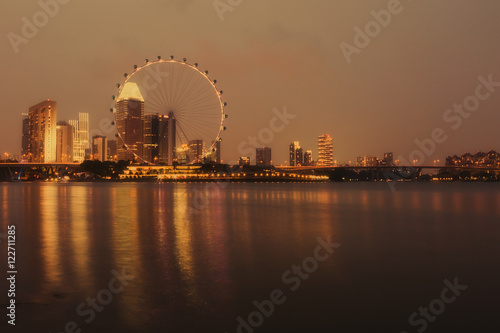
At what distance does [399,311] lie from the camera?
894 cm

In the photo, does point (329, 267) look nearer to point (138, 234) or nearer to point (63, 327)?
point (63, 327)

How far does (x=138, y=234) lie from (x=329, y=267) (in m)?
10.1

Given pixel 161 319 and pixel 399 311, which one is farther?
pixel 399 311

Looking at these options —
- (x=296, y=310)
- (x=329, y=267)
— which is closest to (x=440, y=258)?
(x=329, y=267)

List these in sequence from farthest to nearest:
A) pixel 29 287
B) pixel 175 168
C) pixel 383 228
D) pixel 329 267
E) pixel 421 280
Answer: pixel 175 168
pixel 383 228
pixel 329 267
pixel 421 280
pixel 29 287

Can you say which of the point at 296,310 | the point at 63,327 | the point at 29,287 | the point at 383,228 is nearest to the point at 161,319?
the point at 63,327

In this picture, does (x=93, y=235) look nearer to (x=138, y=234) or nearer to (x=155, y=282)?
(x=138, y=234)

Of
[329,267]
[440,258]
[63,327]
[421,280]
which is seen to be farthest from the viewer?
[440,258]

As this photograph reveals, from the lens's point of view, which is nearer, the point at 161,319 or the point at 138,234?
the point at 161,319

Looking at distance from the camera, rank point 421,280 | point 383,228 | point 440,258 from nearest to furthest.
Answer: point 421,280 < point 440,258 < point 383,228

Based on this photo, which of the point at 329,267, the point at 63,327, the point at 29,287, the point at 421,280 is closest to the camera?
the point at 63,327

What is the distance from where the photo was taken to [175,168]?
177 m

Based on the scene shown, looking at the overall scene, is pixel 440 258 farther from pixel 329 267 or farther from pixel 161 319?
pixel 161 319

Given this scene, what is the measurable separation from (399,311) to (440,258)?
6.86 metres
